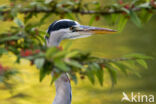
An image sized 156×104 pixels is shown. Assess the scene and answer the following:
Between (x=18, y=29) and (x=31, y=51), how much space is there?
9cm

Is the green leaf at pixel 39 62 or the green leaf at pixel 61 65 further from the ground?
the green leaf at pixel 39 62

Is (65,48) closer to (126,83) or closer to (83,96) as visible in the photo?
(83,96)

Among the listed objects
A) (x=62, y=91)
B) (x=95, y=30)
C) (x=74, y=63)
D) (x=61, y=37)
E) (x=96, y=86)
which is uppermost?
(x=74, y=63)

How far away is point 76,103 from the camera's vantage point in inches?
146

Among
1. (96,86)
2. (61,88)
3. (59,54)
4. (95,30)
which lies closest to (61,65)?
(59,54)

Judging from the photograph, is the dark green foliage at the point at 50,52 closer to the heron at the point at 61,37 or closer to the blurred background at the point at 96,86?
the heron at the point at 61,37

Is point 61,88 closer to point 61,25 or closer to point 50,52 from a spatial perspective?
point 61,25

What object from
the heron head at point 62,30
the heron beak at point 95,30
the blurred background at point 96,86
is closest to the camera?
the heron beak at point 95,30

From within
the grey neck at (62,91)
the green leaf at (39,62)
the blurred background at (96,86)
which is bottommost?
the blurred background at (96,86)

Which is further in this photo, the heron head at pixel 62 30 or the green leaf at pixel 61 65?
the heron head at pixel 62 30

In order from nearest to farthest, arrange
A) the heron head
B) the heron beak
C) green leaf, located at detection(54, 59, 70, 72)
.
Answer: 1. green leaf, located at detection(54, 59, 70, 72)
2. the heron beak
3. the heron head

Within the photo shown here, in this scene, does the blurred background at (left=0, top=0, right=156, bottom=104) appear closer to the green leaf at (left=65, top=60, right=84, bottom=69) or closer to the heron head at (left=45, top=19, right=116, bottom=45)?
the heron head at (left=45, top=19, right=116, bottom=45)

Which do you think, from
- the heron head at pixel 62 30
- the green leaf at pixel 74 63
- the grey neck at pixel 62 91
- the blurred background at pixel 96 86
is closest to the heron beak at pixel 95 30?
the heron head at pixel 62 30

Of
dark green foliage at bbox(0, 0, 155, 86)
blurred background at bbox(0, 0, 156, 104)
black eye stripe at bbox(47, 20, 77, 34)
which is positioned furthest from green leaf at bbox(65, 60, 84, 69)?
blurred background at bbox(0, 0, 156, 104)
